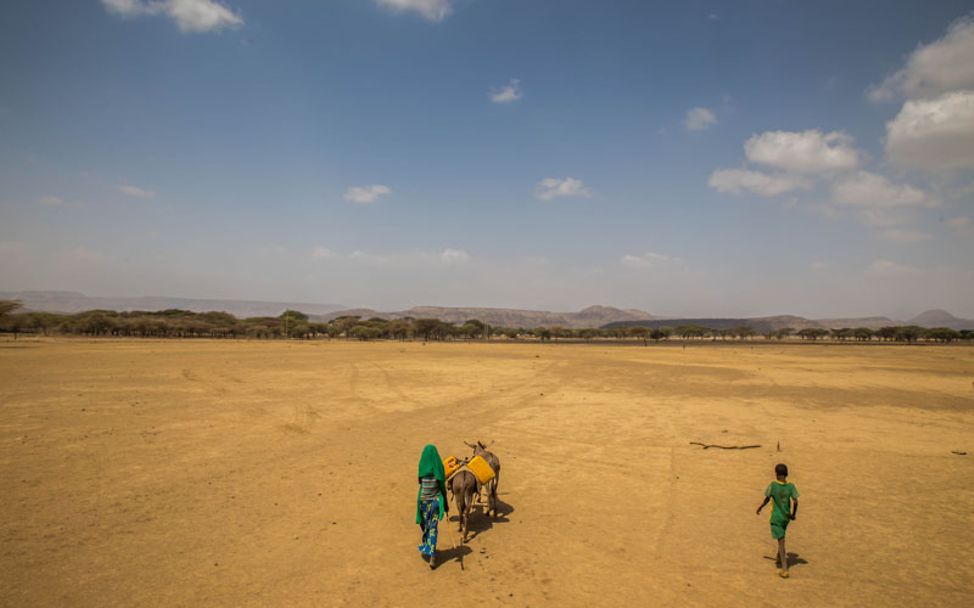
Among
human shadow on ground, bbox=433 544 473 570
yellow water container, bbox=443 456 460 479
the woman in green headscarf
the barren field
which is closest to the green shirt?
the barren field

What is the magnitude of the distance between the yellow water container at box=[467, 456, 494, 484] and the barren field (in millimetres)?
1100

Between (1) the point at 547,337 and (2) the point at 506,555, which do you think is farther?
(1) the point at 547,337

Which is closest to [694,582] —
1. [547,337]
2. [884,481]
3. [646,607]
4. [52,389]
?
[646,607]

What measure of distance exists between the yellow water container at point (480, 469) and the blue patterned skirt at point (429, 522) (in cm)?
113

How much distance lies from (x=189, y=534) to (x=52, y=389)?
790 inches

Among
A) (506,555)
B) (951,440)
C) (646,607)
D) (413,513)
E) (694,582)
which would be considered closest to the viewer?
(646,607)

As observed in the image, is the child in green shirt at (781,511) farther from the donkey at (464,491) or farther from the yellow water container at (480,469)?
the donkey at (464,491)

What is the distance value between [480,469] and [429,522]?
149 centimetres

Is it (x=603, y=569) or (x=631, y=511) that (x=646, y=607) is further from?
(x=631, y=511)

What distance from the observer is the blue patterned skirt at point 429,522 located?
7.27 meters

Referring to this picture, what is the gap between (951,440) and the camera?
15.8m

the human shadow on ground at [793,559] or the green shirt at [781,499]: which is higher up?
the green shirt at [781,499]

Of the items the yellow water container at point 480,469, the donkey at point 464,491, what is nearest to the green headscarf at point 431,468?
the donkey at point 464,491

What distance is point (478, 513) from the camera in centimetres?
960
